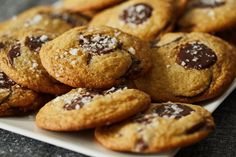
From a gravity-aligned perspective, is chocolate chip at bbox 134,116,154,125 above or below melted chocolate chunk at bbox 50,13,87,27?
below

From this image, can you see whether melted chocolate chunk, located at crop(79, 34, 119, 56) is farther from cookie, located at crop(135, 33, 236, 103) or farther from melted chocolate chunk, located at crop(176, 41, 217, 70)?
melted chocolate chunk, located at crop(176, 41, 217, 70)

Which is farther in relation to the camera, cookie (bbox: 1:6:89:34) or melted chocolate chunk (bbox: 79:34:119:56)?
cookie (bbox: 1:6:89:34)

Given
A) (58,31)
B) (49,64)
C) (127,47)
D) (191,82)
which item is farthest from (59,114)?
(58,31)

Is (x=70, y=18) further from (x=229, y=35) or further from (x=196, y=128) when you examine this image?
(x=196, y=128)

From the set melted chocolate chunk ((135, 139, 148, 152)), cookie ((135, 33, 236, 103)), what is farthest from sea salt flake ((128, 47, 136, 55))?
melted chocolate chunk ((135, 139, 148, 152))

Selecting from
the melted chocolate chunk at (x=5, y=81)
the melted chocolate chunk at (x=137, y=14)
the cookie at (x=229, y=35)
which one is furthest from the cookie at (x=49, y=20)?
the cookie at (x=229, y=35)

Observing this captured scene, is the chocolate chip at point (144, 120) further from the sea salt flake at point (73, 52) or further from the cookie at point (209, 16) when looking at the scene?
the cookie at point (209, 16)

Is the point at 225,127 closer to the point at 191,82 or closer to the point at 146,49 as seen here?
the point at 191,82
